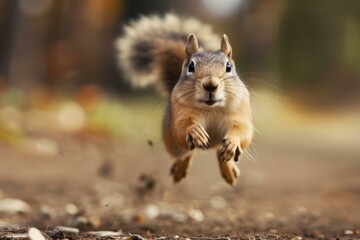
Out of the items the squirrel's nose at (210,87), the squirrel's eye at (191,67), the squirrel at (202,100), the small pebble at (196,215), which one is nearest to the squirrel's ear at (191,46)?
the squirrel at (202,100)

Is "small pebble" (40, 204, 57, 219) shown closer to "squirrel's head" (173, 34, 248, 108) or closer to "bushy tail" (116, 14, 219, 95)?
"bushy tail" (116, 14, 219, 95)

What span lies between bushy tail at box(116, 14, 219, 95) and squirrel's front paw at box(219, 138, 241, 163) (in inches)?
51.6

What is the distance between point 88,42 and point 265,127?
4.15m

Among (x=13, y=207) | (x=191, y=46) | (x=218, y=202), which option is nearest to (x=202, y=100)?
(x=191, y=46)

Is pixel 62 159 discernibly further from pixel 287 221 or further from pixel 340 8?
pixel 340 8

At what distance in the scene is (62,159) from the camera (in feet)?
27.2

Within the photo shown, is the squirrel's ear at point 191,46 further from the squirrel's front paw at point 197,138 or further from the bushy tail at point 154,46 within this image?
the bushy tail at point 154,46

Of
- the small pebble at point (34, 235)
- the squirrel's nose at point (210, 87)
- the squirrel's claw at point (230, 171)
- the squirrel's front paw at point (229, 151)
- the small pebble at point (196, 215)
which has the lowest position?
the small pebble at point (34, 235)

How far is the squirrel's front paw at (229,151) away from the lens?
344 cm

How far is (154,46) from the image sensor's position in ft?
15.7

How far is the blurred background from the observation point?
18.8 ft

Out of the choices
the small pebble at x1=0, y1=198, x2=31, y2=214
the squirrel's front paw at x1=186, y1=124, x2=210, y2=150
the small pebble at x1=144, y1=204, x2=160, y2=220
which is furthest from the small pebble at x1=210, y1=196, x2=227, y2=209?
the squirrel's front paw at x1=186, y1=124, x2=210, y2=150

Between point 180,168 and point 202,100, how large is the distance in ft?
3.43

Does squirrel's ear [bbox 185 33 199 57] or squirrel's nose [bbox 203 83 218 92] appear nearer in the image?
squirrel's nose [bbox 203 83 218 92]
